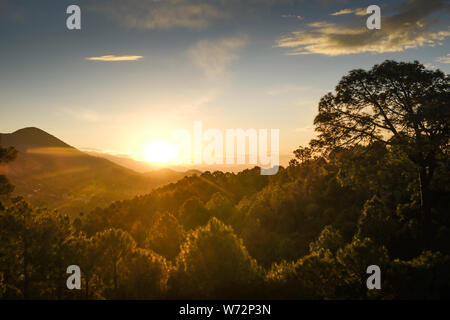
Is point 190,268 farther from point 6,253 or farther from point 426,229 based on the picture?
point 6,253

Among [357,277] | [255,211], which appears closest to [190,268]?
[357,277]

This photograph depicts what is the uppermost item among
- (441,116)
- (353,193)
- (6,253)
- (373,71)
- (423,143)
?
(373,71)

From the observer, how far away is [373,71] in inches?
763

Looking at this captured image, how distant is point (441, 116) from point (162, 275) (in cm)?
2362

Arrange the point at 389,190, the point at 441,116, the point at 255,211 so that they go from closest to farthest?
the point at 441,116, the point at 389,190, the point at 255,211

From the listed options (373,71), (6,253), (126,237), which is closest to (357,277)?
(373,71)

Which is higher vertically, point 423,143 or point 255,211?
point 423,143

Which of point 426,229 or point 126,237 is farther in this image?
point 126,237

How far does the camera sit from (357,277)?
1880cm

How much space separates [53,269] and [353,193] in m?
41.1

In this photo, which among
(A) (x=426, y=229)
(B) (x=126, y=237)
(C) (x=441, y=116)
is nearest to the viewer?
(C) (x=441, y=116)
